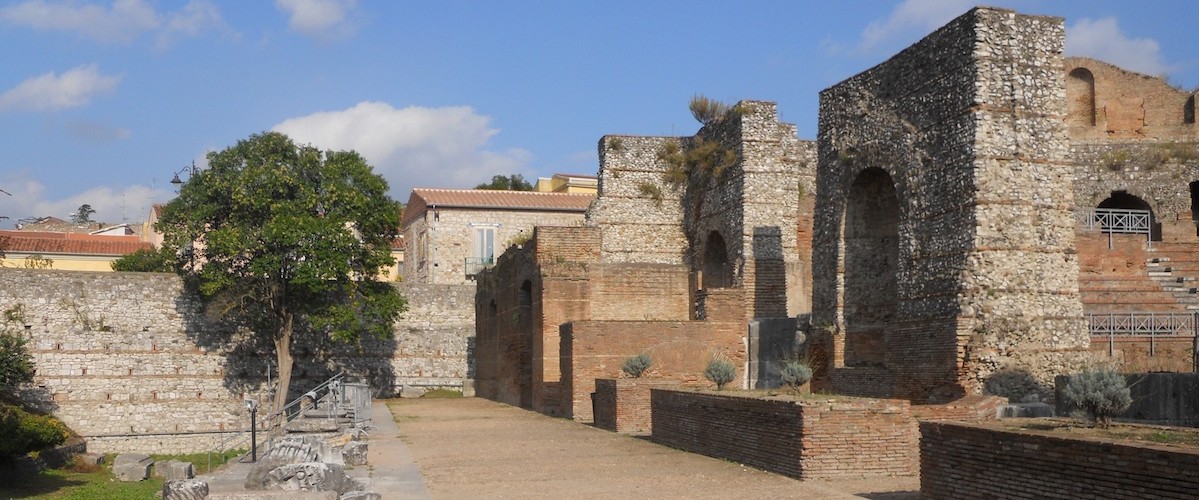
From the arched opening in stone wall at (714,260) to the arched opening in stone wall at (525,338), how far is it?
4.19 metres

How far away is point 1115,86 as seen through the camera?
3347cm

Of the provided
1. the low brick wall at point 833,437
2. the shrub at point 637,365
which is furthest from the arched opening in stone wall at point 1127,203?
the low brick wall at point 833,437

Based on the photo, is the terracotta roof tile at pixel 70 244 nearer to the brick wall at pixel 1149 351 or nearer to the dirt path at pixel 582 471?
the dirt path at pixel 582 471

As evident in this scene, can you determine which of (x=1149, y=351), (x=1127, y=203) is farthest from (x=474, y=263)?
(x=1149, y=351)

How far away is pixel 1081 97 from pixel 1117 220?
10.1 metres

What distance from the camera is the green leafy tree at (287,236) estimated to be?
2884 cm

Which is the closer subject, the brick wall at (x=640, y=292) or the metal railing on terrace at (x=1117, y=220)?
the brick wall at (x=640, y=292)

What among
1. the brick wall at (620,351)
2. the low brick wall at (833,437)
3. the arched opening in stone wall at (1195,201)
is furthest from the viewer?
the arched opening in stone wall at (1195,201)

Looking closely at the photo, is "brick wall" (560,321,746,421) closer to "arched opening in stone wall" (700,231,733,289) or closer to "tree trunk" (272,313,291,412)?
"arched opening in stone wall" (700,231,733,289)

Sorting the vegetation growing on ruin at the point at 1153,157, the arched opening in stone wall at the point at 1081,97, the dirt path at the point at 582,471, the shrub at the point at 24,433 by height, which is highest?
the arched opening in stone wall at the point at 1081,97

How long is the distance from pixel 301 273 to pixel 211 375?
6.19 m

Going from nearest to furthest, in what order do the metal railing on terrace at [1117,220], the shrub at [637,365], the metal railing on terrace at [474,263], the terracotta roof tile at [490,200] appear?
the shrub at [637,365] → the metal railing on terrace at [1117,220] → the metal railing on terrace at [474,263] → the terracotta roof tile at [490,200]

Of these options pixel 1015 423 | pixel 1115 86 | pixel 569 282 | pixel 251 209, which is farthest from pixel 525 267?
pixel 1115 86

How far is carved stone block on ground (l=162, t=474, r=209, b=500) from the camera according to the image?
9.55 meters
